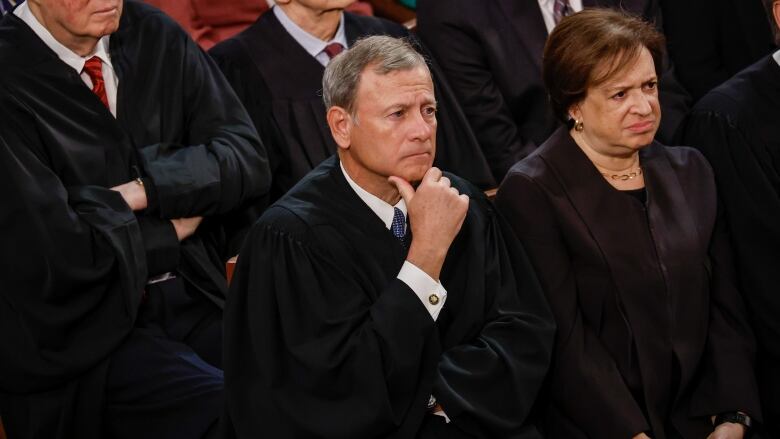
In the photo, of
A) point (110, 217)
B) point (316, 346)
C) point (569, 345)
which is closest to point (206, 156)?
point (110, 217)

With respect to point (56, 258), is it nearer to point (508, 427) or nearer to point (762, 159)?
point (508, 427)

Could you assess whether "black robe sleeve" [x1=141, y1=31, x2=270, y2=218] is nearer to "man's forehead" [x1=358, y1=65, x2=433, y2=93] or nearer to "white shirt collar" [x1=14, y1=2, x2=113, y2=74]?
"white shirt collar" [x1=14, y1=2, x2=113, y2=74]

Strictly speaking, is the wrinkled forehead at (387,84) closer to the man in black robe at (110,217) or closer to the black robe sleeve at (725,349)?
the man in black robe at (110,217)

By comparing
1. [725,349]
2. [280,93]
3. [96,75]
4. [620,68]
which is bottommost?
[725,349]

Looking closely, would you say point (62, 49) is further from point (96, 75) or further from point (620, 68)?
point (620, 68)

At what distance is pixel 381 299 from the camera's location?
2533 millimetres

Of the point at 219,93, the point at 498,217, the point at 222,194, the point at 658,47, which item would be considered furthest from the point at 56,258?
the point at 658,47

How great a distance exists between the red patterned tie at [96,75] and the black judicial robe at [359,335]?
2.76 ft

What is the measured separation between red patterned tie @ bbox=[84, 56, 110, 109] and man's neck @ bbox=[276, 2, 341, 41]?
0.81 metres

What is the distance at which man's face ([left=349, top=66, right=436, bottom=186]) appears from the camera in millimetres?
2656

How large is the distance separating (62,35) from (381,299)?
4.27ft

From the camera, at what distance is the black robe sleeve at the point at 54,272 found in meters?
2.92

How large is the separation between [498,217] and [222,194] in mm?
859

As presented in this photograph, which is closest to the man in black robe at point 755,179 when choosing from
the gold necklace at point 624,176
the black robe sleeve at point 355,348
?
the gold necklace at point 624,176
